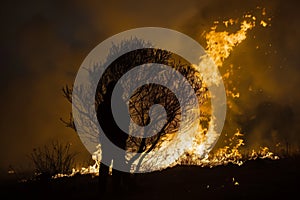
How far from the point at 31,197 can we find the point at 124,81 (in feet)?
33.7

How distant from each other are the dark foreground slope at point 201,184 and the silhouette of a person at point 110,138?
94 centimetres

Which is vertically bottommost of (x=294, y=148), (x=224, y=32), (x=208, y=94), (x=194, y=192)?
(x=194, y=192)

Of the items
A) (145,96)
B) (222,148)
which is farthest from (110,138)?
(222,148)

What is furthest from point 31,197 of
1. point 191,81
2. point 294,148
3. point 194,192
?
point 294,148

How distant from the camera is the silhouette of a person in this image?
79.6 ft

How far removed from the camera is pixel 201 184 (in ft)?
80.8

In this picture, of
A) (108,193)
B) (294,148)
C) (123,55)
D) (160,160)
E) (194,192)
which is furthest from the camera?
(294,148)

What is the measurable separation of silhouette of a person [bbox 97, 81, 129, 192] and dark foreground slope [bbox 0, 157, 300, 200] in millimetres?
944

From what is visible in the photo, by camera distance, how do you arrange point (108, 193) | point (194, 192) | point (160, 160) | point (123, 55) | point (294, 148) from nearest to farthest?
point (194, 192)
point (108, 193)
point (123, 55)
point (160, 160)
point (294, 148)

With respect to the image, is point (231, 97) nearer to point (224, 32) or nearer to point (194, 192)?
point (224, 32)

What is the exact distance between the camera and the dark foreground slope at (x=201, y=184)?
64.8ft

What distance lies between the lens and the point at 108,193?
2445cm

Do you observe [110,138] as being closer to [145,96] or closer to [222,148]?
[145,96]

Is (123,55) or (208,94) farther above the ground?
(123,55)
